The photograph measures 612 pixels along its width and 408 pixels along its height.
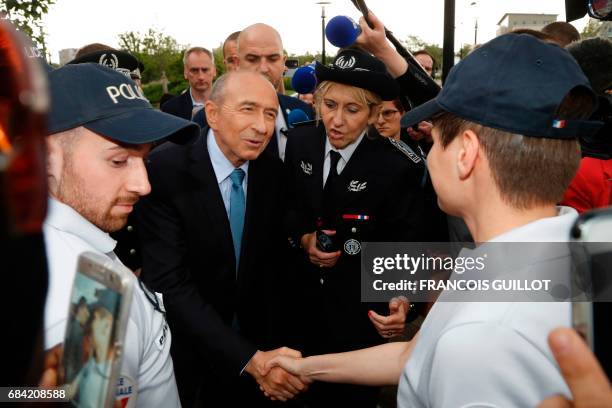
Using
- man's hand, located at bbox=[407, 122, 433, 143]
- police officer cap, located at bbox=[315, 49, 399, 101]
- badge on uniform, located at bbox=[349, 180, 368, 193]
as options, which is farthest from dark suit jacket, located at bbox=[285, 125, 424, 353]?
man's hand, located at bbox=[407, 122, 433, 143]

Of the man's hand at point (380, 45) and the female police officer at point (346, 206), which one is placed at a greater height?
the man's hand at point (380, 45)

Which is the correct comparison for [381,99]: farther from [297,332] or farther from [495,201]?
[495,201]

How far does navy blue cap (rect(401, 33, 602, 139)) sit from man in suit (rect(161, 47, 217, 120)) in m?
5.65

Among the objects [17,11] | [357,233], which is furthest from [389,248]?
[17,11]

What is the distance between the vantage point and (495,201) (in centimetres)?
149

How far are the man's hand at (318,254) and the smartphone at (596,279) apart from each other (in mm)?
2353

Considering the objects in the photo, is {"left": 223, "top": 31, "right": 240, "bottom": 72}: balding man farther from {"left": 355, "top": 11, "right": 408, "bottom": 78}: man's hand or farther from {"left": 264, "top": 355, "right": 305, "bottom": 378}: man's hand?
{"left": 264, "top": 355, "right": 305, "bottom": 378}: man's hand

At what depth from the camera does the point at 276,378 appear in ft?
8.80

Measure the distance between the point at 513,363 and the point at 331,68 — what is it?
2.72 meters

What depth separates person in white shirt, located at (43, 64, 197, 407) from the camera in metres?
1.79

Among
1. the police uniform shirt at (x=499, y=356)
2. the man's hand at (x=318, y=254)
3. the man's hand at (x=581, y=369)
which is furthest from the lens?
the man's hand at (x=318, y=254)

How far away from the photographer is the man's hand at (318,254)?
324 centimetres

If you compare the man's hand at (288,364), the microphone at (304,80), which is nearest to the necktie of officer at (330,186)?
the man's hand at (288,364)

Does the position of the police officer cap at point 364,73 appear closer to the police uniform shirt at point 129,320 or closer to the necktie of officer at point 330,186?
the necktie of officer at point 330,186
